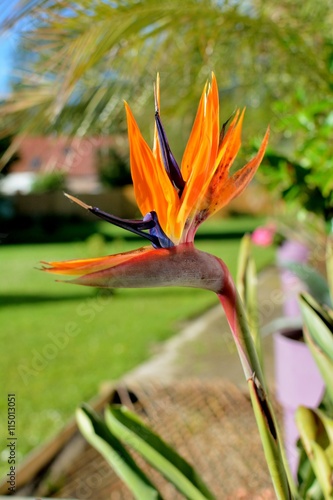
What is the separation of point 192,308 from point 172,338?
3.05 feet

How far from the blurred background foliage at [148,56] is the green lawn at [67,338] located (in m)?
0.76

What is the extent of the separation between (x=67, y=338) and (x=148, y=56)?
7.35 feet

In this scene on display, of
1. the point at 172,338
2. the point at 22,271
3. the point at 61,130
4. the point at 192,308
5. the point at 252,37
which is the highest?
the point at 252,37

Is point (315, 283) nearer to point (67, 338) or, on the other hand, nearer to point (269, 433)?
point (269, 433)

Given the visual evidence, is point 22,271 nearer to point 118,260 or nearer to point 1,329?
point 1,329

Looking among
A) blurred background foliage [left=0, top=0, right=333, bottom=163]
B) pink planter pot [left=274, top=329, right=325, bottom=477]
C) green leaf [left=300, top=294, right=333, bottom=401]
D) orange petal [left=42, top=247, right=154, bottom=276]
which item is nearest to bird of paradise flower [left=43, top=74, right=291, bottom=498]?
orange petal [left=42, top=247, right=154, bottom=276]

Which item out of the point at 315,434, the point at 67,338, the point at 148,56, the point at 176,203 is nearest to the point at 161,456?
the point at 315,434

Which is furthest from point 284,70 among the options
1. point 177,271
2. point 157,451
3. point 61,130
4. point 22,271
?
point 22,271

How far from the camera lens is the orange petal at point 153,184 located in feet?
1.55

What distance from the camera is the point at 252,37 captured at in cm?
218

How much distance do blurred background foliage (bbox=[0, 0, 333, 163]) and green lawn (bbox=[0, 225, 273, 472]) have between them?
759mm

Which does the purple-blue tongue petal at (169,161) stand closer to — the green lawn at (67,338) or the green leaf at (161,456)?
the green leaf at (161,456)

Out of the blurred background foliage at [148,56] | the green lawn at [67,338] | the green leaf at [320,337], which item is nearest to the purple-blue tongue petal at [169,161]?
the green leaf at [320,337]

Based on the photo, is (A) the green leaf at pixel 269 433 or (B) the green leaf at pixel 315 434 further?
(B) the green leaf at pixel 315 434
